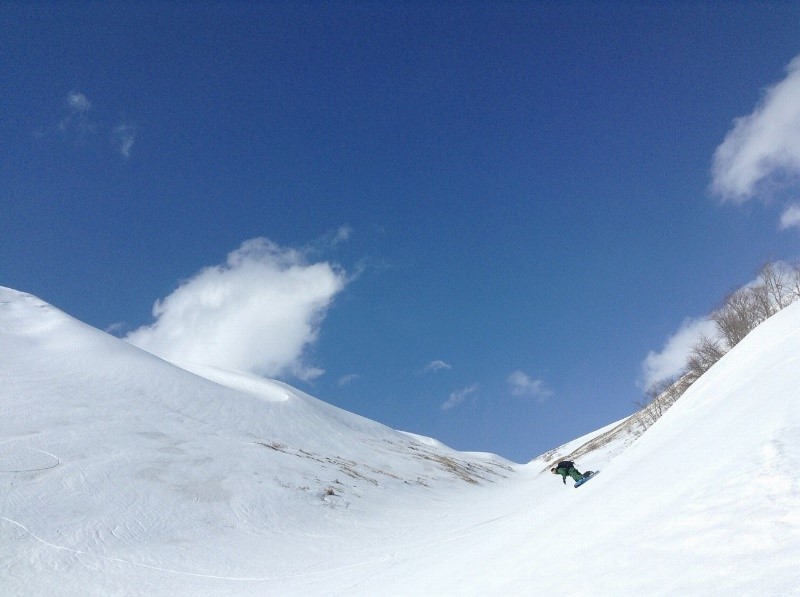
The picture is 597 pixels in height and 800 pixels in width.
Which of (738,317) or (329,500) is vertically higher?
(738,317)

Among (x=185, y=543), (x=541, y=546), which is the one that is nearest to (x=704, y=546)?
(x=541, y=546)

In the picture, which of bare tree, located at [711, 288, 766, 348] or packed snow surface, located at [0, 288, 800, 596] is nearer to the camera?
packed snow surface, located at [0, 288, 800, 596]

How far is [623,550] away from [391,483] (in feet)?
84.1

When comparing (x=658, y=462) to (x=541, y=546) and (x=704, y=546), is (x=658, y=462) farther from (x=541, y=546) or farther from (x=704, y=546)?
(x=704, y=546)

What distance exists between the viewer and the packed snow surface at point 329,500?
16.0 ft

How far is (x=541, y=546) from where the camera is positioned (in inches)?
279

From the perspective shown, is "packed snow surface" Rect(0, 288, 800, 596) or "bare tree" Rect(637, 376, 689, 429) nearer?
"packed snow surface" Rect(0, 288, 800, 596)

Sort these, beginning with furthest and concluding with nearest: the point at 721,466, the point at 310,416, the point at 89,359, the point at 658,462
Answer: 1. the point at 310,416
2. the point at 89,359
3. the point at 658,462
4. the point at 721,466

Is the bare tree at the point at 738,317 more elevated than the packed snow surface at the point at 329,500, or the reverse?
the bare tree at the point at 738,317

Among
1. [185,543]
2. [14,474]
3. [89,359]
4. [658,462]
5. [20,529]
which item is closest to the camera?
[658,462]

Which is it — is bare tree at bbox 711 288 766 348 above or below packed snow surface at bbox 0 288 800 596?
above

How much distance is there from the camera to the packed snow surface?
486 cm

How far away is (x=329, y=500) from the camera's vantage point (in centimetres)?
2258

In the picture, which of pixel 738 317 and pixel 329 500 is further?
pixel 738 317
